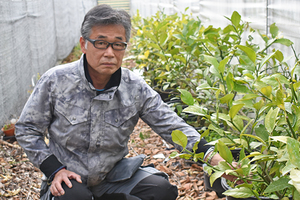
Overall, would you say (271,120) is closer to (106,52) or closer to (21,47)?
(106,52)

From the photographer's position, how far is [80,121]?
77.1 inches

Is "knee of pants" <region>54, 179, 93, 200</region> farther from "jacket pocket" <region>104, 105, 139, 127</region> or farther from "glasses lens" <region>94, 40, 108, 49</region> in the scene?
"glasses lens" <region>94, 40, 108, 49</region>

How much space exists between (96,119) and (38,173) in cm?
135

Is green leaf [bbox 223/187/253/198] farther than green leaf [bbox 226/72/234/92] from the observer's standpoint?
No

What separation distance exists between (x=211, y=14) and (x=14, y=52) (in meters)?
2.70

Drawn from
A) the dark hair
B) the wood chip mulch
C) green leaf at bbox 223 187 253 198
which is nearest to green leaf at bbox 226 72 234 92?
green leaf at bbox 223 187 253 198

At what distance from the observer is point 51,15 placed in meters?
7.25

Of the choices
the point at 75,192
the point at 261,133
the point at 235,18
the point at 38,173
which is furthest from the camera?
the point at 38,173

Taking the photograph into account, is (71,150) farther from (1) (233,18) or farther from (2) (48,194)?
(1) (233,18)

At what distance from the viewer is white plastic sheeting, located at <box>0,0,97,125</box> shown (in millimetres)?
3648

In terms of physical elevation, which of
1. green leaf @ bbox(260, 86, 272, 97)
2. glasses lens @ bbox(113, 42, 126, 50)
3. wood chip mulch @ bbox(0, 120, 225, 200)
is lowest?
wood chip mulch @ bbox(0, 120, 225, 200)

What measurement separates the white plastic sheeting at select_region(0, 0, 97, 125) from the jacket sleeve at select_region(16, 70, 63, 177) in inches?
72.4

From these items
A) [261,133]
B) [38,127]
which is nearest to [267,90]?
[261,133]

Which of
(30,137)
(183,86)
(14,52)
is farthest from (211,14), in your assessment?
(30,137)
